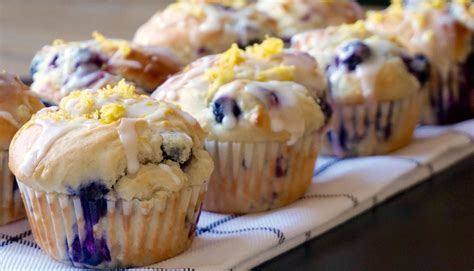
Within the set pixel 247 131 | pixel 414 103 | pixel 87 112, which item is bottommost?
pixel 414 103

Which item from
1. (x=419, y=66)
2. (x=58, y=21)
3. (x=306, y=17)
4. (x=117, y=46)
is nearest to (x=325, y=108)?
(x=419, y=66)

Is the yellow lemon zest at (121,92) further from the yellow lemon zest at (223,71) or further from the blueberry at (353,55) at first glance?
the blueberry at (353,55)

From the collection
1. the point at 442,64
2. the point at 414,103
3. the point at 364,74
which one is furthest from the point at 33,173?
the point at 442,64

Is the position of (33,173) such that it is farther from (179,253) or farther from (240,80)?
(240,80)

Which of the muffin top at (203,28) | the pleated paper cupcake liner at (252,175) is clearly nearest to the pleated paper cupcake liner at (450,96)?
the muffin top at (203,28)

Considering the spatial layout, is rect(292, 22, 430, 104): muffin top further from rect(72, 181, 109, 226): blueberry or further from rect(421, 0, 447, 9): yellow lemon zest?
rect(72, 181, 109, 226): blueberry

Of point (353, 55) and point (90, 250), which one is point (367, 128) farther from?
point (90, 250)
